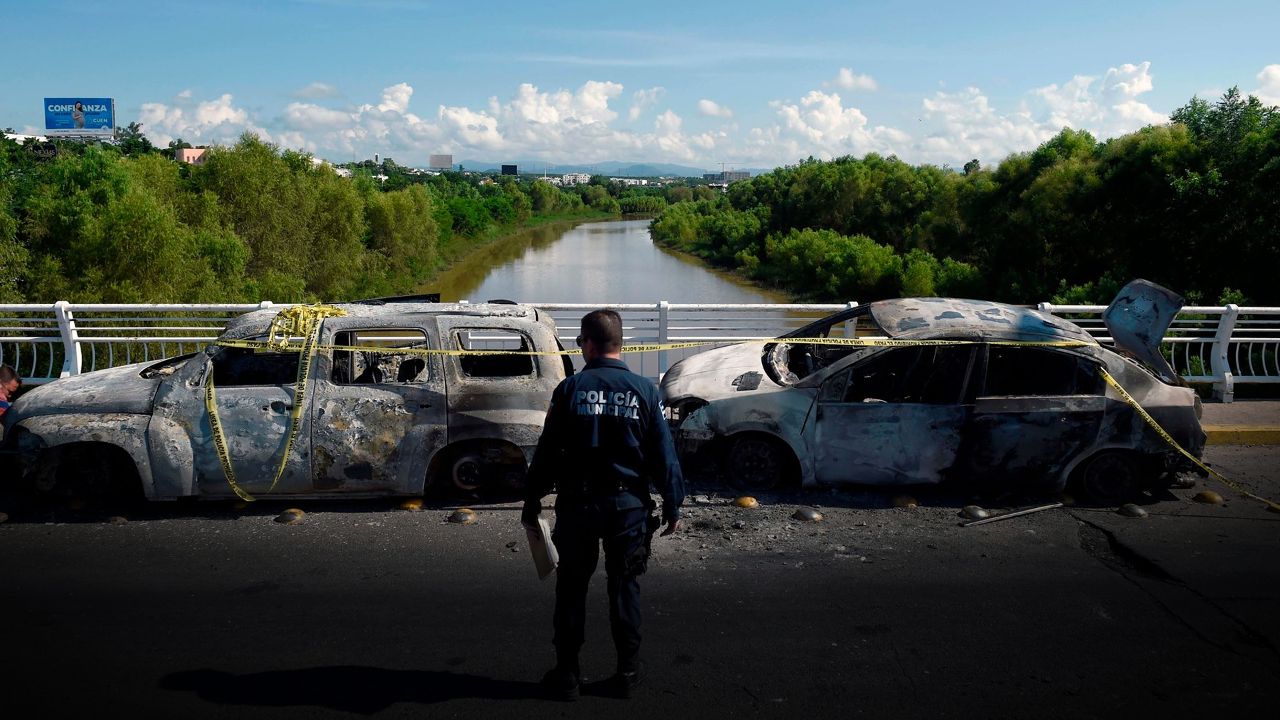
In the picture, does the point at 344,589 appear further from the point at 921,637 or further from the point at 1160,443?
the point at 1160,443

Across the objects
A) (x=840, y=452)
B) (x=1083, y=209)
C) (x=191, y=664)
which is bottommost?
(x=191, y=664)

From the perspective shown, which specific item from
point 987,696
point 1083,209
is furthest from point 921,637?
point 1083,209

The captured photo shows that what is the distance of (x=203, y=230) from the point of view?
3275 centimetres

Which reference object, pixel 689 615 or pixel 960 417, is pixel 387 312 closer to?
pixel 689 615

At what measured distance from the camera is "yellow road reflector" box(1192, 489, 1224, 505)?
24.8ft

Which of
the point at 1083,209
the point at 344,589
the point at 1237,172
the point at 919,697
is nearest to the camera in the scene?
the point at 919,697

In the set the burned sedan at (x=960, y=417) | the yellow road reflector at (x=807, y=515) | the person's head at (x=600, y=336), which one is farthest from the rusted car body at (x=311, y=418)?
the person's head at (x=600, y=336)

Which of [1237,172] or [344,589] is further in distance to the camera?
[1237,172]

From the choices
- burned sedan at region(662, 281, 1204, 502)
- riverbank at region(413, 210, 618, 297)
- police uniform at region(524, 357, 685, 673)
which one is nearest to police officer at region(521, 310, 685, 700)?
police uniform at region(524, 357, 685, 673)

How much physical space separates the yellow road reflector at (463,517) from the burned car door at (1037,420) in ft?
12.4

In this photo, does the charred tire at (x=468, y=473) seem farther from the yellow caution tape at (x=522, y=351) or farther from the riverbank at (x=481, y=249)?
the riverbank at (x=481, y=249)

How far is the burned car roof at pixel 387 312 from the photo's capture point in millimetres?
7203

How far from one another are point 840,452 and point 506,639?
11.1ft

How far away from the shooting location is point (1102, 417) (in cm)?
736
